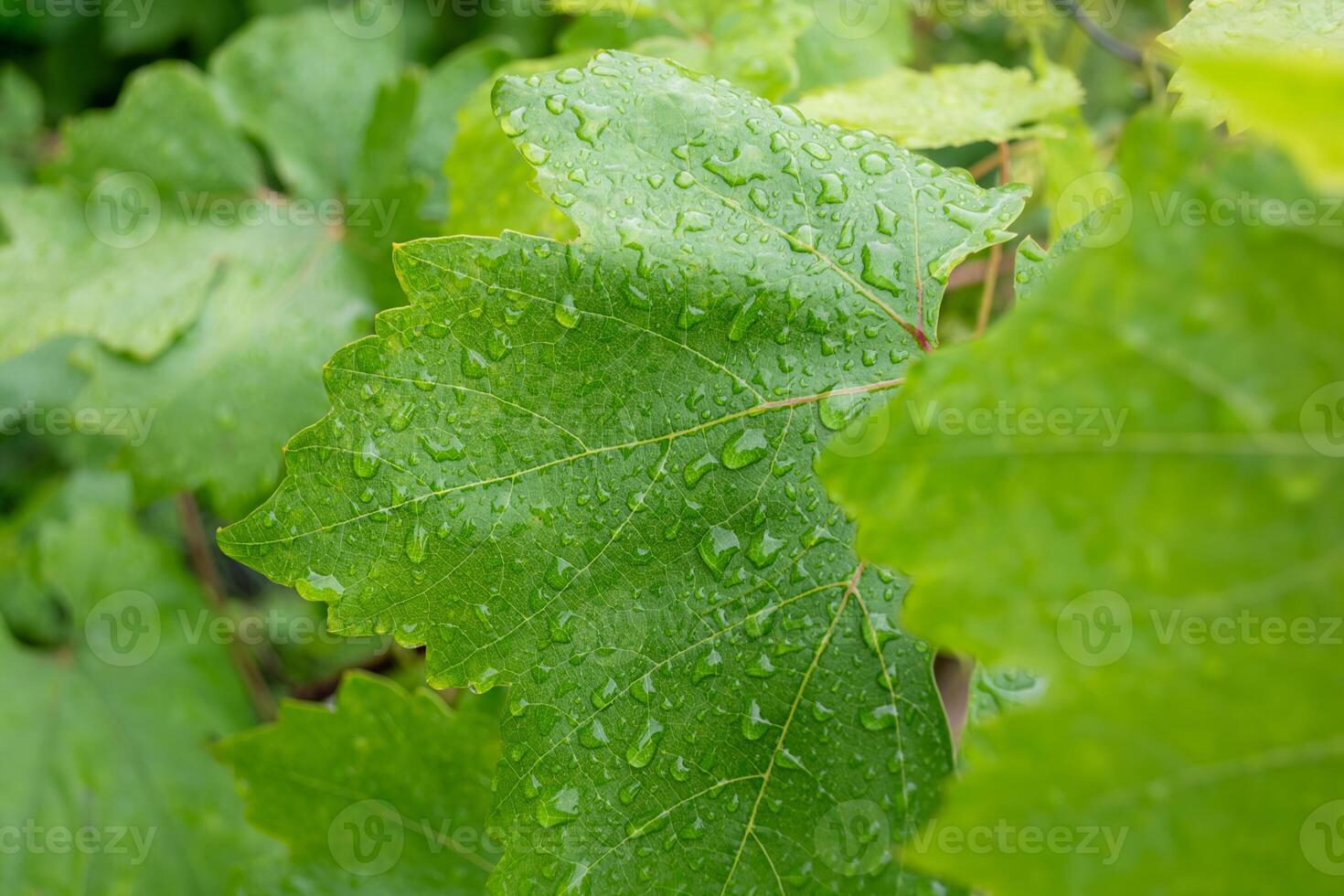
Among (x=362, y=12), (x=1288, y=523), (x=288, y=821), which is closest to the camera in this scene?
(x=1288, y=523)

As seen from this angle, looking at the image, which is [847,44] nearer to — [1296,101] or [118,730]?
[1296,101]

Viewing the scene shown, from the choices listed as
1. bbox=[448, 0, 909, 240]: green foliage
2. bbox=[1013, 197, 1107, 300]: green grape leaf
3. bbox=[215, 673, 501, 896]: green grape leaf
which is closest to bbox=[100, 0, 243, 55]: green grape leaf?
bbox=[448, 0, 909, 240]: green foliage

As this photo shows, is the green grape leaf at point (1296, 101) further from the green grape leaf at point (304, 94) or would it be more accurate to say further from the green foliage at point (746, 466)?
the green grape leaf at point (304, 94)

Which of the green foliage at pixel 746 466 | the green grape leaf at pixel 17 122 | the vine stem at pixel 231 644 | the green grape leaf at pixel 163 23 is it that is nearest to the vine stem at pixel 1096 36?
the green foliage at pixel 746 466

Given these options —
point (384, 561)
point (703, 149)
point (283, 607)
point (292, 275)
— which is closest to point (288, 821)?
point (384, 561)

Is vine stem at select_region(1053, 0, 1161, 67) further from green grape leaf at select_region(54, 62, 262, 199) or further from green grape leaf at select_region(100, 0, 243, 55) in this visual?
green grape leaf at select_region(100, 0, 243, 55)

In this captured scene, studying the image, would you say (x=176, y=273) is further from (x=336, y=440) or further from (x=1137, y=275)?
(x=1137, y=275)
